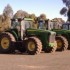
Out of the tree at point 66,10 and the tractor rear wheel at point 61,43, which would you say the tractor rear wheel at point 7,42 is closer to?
the tractor rear wheel at point 61,43

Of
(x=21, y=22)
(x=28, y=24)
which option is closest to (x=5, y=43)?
(x=21, y=22)

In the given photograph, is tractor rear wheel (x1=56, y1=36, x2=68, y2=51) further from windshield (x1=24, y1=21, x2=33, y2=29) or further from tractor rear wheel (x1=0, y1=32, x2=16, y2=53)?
tractor rear wheel (x1=0, y1=32, x2=16, y2=53)

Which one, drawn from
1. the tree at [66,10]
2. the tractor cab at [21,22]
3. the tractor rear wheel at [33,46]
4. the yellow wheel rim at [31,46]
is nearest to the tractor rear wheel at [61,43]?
the tractor cab at [21,22]

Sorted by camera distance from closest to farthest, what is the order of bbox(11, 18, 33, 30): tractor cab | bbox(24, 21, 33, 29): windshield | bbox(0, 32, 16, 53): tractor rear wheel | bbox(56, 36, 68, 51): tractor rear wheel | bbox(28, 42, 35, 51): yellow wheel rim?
bbox(28, 42, 35, 51): yellow wheel rim, bbox(0, 32, 16, 53): tractor rear wheel, bbox(11, 18, 33, 30): tractor cab, bbox(24, 21, 33, 29): windshield, bbox(56, 36, 68, 51): tractor rear wheel

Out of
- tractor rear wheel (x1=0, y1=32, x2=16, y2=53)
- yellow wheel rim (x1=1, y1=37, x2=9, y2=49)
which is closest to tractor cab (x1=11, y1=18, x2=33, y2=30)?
tractor rear wheel (x1=0, y1=32, x2=16, y2=53)

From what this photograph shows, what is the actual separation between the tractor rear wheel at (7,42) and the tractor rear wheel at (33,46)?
45.8 inches

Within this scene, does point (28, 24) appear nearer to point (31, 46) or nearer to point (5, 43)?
point (5, 43)

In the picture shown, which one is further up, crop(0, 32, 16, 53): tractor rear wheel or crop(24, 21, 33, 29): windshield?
crop(24, 21, 33, 29): windshield

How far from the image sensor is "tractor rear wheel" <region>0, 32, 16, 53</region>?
22578 millimetres

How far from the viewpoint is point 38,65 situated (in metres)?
16.4

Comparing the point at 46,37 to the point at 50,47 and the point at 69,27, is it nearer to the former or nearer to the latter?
the point at 50,47

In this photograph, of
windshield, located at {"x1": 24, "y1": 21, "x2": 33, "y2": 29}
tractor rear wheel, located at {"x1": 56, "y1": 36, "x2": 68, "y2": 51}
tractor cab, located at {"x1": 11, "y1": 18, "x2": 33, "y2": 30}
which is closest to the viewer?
tractor cab, located at {"x1": 11, "y1": 18, "x2": 33, "y2": 30}

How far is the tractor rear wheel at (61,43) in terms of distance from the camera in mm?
25641

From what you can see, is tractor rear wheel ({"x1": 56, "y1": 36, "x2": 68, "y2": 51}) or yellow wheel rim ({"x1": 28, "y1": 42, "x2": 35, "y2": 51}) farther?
tractor rear wheel ({"x1": 56, "y1": 36, "x2": 68, "y2": 51})
